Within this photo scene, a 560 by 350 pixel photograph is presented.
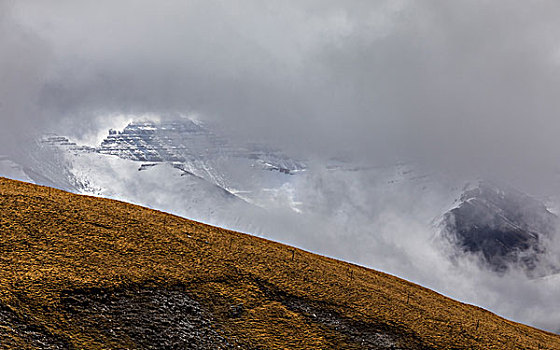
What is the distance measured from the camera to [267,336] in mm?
17031

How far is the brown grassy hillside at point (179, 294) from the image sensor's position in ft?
50.9

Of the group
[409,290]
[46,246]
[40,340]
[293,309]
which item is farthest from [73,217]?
[409,290]

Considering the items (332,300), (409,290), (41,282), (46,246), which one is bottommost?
(41,282)

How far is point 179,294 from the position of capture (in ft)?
57.7

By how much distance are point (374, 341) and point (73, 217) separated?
12.3 metres

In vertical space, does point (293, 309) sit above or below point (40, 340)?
above

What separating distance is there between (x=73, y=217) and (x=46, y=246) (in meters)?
3.11

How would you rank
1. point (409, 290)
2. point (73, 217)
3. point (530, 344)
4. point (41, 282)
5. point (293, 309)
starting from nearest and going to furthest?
point (41, 282) < point (293, 309) < point (73, 217) < point (530, 344) < point (409, 290)

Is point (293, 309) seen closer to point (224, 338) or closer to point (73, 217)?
point (224, 338)

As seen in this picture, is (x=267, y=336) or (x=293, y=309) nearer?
(x=267, y=336)

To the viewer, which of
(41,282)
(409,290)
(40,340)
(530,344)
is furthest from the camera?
(409,290)

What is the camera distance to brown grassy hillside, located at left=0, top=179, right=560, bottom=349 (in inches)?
611

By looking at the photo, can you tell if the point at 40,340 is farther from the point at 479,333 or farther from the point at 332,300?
the point at 479,333

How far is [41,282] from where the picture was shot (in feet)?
52.7
